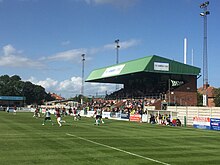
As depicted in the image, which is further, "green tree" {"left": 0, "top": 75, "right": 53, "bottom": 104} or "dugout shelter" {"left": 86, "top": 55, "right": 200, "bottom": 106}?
"green tree" {"left": 0, "top": 75, "right": 53, "bottom": 104}

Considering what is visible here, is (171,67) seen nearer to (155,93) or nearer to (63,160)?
(155,93)

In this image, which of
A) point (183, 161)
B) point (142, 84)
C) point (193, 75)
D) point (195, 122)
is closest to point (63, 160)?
point (183, 161)

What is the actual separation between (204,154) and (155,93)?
169ft

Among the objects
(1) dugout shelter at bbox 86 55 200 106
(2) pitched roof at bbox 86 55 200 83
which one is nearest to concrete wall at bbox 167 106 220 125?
(1) dugout shelter at bbox 86 55 200 106

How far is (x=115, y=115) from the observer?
5828 cm

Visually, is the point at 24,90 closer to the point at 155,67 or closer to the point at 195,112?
the point at 155,67

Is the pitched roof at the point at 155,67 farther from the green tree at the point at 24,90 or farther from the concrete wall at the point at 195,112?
the green tree at the point at 24,90

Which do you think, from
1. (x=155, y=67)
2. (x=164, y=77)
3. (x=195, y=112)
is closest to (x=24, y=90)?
(x=164, y=77)

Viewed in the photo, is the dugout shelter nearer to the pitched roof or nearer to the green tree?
the pitched roof

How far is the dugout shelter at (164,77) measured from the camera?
6012 cm

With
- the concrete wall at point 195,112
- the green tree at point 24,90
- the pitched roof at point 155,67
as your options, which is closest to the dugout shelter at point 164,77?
the pitched roof at point 155,67

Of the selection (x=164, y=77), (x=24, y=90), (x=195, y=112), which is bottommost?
(x=195, y=112)

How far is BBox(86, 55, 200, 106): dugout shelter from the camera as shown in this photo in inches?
2367

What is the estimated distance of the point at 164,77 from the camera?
222ft
